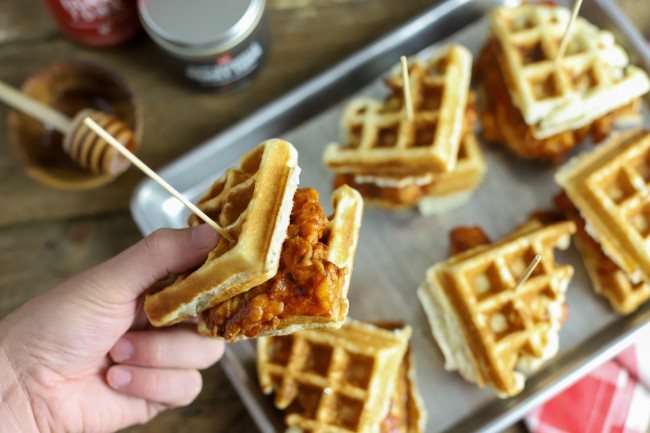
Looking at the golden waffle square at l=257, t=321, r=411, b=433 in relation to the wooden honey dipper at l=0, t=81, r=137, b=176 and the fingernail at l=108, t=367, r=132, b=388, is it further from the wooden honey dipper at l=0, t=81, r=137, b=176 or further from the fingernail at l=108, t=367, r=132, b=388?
the wooden honey dipper at l=0, t=81, r=137, b=176

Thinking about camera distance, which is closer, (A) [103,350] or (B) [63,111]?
(A) [103,350]

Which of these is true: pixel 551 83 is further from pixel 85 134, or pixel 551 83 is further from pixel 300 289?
pixel 85 134

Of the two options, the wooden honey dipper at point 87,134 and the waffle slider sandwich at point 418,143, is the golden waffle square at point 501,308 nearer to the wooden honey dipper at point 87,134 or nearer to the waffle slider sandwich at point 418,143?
the waffle slider sandwich at point 418,143

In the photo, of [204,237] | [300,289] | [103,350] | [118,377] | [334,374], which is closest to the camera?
[300,289]

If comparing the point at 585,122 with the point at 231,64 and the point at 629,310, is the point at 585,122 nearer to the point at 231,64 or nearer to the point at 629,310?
the point at 629,310

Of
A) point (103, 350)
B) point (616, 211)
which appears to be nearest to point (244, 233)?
point (103, 350)

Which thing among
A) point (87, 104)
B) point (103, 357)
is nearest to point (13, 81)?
point (87, 104)
